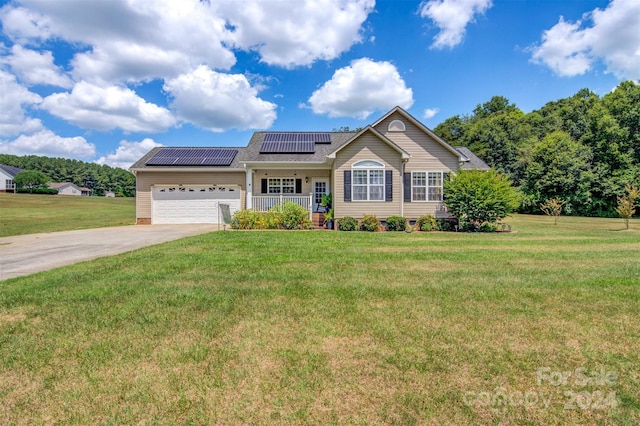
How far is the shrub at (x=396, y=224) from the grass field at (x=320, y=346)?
8.44m

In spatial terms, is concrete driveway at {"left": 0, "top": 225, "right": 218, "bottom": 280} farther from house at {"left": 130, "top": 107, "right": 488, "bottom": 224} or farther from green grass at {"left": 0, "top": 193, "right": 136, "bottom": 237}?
house at {"left": 130, "top": 107, "right": 488, "bottom": 224}

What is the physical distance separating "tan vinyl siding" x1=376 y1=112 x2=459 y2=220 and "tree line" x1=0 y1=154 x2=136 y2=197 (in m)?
84.3

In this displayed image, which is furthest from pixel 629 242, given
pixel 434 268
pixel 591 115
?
pixel 591 115

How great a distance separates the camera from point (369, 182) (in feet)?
49.7

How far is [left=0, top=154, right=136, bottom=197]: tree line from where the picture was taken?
8475cm

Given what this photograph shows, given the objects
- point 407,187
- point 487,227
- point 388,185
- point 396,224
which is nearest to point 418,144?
point 407,187

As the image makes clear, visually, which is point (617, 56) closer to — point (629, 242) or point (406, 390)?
point (629, 242)

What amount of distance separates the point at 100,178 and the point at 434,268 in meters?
109

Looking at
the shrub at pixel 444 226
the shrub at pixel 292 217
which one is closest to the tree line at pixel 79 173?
the shrub at pixel 292 217

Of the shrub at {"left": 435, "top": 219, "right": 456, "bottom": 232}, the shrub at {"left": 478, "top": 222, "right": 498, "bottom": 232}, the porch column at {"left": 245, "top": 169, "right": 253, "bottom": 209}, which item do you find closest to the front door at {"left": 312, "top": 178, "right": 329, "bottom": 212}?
the porch column at {"left": 245, "top": 169, "right": 253, "bottom": 209}

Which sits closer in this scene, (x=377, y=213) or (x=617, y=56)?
(x=377, y=213)

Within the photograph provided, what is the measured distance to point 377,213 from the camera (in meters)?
15.2

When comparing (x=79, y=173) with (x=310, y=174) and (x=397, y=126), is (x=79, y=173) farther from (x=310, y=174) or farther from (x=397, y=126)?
(x=397, y=126)

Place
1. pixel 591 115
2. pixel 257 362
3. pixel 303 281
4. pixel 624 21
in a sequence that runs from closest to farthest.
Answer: pixel 257 362 → pixel 303 281 → pixel 624 21 → pixel 591 115
